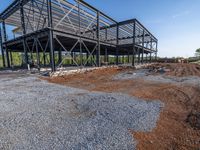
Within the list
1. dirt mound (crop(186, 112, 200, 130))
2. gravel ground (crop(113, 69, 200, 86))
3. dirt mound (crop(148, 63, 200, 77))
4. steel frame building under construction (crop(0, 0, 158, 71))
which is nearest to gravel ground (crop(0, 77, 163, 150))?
dirt mound (crop(186, 112, 200, 130))

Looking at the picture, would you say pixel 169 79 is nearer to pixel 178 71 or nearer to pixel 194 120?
pixel 178 71

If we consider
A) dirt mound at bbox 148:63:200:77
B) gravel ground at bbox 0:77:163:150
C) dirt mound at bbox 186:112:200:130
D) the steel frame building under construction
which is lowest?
dirt mound at bbox 186:112:200:130

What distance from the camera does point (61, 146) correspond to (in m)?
1.83

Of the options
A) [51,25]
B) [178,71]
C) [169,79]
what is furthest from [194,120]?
[178,71]

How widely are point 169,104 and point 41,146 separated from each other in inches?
136

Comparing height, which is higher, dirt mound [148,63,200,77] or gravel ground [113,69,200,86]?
dirt mound [148,63,200,77]

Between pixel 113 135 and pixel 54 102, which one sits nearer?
pixel 113 135

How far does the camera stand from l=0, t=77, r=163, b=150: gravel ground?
189 centimetres

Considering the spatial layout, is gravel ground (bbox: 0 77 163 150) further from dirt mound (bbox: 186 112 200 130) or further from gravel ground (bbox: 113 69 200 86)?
gravel ground (bbox: 113 69 200 86)

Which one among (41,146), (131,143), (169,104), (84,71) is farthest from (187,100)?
(84,71)

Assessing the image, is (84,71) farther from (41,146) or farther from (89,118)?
(41,146)

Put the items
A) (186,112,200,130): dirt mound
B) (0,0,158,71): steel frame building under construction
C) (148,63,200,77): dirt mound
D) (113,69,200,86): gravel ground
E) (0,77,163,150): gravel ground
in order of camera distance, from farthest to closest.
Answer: (148,63,200,77): dirt mound < (0,0,158,71): steel frame building under construction < (113,69,200,86): gravel ground < (186,112,200,130): dirt mound < (0,77,163,150): gravel ground

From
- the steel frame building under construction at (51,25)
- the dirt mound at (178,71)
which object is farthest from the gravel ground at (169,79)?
the steel frame building under construction at (51,25)

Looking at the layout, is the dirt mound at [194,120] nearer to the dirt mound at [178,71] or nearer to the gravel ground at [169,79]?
the gravel ground at [169,79]
